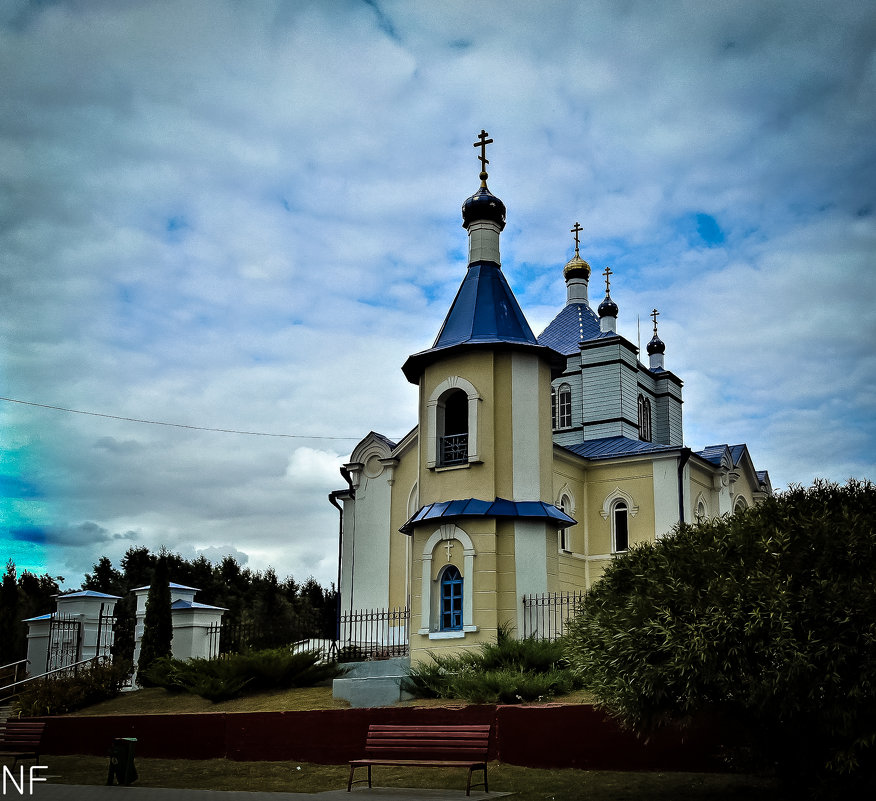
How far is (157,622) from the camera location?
19.6m

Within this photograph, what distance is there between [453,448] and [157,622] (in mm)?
6943

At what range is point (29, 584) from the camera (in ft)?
145

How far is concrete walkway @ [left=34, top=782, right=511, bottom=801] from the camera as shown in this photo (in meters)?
10.6

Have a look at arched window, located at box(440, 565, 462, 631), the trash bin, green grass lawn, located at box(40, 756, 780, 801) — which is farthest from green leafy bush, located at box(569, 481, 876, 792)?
arched window, located at box(440, 565, 462, 631)

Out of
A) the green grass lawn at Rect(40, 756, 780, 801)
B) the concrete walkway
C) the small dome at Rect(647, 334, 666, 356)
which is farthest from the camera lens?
the small dome at Rect(647, 334, 666, 356)

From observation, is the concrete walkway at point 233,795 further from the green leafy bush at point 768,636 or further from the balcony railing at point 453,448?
the balcony railing at point 453,448

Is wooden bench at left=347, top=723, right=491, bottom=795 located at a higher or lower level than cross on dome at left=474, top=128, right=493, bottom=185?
lower

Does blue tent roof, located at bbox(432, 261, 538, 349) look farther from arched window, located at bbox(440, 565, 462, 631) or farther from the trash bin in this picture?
the trash bin

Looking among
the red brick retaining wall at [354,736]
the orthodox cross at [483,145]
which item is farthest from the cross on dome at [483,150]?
the red brick retaining wall at [354,736]

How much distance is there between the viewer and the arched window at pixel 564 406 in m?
29.5

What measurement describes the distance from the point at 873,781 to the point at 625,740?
2986 mm

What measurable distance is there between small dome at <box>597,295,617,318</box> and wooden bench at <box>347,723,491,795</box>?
1995 cm

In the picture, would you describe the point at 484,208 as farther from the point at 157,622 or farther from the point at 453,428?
the point at 157,622

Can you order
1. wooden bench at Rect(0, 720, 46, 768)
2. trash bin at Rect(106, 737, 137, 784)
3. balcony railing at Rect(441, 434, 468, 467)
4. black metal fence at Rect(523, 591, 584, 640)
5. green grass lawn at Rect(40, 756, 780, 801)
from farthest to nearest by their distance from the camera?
balcony railing at Rect(441, 434, 468, 467), black metal fence at Rect(523, 591, 584, 640), wooden bench at Rect(0, 720, 46, 768), trash bin at Rect(106, 737, 137, 784), green grass lawn at Rect(40, 756, 780, 801)
